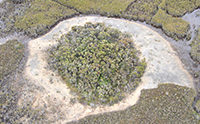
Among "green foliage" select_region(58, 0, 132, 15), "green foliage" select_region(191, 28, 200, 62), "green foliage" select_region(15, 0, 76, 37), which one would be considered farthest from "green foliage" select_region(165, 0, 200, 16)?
"green foliage" select_region(15, 0, 76, 37)

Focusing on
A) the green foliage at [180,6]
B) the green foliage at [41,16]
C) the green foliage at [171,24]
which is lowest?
the green foliage at [41,16]

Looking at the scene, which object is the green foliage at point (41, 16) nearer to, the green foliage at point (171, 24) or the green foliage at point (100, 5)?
the green foliage at point (100, 5)

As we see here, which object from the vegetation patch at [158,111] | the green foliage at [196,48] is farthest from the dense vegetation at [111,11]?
the vegetation patch at [158,111]

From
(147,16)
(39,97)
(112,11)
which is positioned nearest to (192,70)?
(147,16)

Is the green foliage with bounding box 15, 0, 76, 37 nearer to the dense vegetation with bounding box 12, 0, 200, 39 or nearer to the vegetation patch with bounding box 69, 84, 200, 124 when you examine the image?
the dense vegetation with bounding box 12, 0, 200, 39

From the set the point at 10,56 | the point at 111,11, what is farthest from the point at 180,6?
Answer: the point at 10,56
